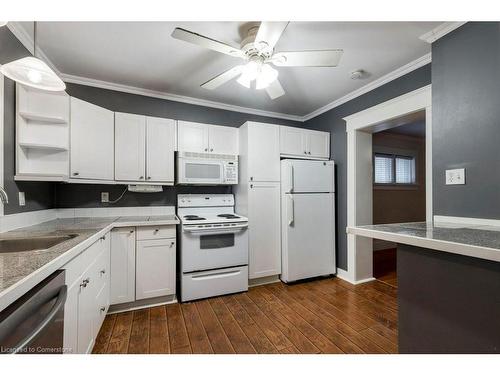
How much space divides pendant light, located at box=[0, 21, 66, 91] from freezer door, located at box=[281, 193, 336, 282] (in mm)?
2372

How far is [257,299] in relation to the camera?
7.98ft

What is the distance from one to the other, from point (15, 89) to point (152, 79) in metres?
1.17

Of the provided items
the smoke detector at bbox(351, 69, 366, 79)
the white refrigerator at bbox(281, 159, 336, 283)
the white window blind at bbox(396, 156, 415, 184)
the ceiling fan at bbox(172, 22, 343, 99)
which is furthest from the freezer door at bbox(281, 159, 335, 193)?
the white window blind at bbox(396, 156, 415, 184)

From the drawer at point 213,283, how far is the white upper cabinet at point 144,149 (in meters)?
1.16

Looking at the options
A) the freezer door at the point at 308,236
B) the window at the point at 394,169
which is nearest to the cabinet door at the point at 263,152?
the freezer door at the point at 308,236

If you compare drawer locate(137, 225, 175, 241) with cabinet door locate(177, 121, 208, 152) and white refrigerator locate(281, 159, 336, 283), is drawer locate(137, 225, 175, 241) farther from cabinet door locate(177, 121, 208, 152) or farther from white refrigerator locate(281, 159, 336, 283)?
white refrigerator locate(281, 159, 336, 283)

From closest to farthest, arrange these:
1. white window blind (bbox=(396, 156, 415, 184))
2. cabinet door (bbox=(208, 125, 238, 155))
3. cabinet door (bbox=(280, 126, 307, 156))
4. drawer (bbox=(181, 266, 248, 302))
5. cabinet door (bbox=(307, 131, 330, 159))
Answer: drawer (bbox=(181, 266, 248, 302)) < cabinet door (bbox=(208, 125, 238, 155)) < cabinet door (bbox=(280, 126, 307, 156)) < cabinet door (bbox=(307, 131, 330, 159)) < white window blind (bbox=(396, 156, 415, 184))

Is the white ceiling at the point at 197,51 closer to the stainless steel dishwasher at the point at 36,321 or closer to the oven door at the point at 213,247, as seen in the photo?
the oven door at the point at 213,247

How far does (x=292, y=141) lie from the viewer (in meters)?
3.05

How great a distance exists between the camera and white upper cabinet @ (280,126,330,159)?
3004 mm

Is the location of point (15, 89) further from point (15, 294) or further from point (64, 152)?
point (15, 294)

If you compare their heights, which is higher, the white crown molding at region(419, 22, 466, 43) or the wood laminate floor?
the white crown molding at region(419, 22, 466, 43)
